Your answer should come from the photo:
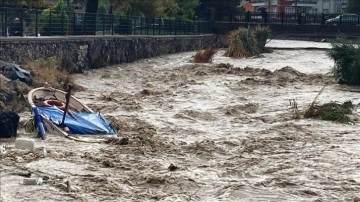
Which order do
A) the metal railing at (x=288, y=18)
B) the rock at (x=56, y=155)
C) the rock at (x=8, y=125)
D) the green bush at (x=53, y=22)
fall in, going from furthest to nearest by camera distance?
the metal railing at (x=288, y=18)
the green bush at (x=53, y=22)
the rock at (x=8, y=125)
the rock at (x=56, y=155)

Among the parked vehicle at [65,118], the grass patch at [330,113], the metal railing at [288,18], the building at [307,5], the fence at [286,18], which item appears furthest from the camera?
the building at [307,5]

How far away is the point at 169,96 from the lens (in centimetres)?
2727

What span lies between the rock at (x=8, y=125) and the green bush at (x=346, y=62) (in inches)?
796

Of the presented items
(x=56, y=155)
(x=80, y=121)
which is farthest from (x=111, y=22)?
(x=56, y=155)

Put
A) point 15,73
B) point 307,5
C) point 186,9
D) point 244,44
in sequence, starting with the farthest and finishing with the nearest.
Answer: point 307,5, point 186,9, point 244,44, point 15,73

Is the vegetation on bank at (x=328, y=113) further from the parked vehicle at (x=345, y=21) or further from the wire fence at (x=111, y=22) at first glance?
the parked vehicle at (x=345, y=21)

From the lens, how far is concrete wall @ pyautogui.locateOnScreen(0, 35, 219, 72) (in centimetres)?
2947

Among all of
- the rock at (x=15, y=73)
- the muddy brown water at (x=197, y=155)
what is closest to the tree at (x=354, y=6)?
the muddy brown water at (x=197, y=155)

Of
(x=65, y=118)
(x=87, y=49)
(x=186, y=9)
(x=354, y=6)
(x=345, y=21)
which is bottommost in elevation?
(x=65, y=118)

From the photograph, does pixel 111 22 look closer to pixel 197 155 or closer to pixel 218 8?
pixel 197 155

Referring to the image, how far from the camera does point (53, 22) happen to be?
3572cm

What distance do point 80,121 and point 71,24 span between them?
2025 cm

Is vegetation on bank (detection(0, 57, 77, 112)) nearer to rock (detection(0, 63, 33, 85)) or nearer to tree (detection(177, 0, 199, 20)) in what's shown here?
rock (detection(0, 63, 33, 85))

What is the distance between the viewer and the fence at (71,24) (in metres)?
31.3
